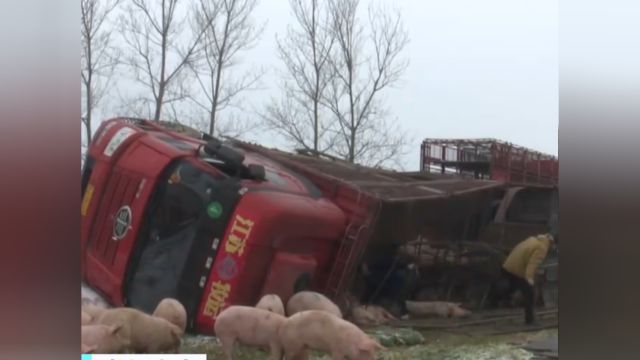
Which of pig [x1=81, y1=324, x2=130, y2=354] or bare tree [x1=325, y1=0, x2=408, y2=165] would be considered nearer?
bare tree [x1=325, y1=0, x2=408, y2=165]

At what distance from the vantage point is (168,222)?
3201 millimetres

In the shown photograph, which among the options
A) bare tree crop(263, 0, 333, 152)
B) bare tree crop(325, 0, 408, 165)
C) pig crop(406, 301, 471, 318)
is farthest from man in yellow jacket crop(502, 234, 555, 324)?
bare tree crop(263, 0, 333, 152)

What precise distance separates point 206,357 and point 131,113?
1.01 m

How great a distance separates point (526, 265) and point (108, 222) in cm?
164

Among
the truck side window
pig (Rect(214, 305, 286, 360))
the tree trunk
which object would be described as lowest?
pig (Rect(214, 305, 286, 360))

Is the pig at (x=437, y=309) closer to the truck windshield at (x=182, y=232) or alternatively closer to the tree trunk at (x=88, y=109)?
the truck windshield at (x=182, y=232)

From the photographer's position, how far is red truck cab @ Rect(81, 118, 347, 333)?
3.16 metres

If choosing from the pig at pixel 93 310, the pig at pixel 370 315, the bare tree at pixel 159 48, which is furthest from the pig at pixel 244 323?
the bare tree at pixel 159 48

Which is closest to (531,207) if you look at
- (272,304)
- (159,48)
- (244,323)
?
(272,304)

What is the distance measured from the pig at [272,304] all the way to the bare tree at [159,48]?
83 cm

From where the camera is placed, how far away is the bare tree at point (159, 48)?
314cm

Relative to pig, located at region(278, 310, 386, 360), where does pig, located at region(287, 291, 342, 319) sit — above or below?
above

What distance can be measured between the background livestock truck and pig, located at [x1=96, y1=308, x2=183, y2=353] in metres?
0.06

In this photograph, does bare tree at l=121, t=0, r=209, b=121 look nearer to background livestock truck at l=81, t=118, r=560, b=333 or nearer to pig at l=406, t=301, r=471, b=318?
background livestock truck at l=81, t=118, r=560, b=333
